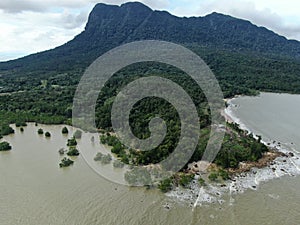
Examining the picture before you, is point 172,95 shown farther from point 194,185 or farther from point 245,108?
point 194,185

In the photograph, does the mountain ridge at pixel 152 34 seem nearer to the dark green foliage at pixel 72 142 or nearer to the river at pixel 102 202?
the dark green foliage at pixel 72 142

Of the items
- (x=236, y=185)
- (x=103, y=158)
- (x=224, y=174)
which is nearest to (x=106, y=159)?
(x=103, y=158)

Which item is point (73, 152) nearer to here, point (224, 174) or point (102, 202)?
point (102, 202)

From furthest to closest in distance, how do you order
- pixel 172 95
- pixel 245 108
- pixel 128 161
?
pixel 245 108 < pixel 172 95 < pixel 128 161

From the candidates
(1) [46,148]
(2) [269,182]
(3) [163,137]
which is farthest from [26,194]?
(2) [269,182]

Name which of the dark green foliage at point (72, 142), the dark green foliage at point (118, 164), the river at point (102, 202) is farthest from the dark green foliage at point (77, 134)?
the dark green foliage at point (118, 164)

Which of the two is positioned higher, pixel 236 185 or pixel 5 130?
pixel 5 130

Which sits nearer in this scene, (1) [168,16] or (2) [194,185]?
(2) [194,185]

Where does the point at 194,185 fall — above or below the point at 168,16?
below
